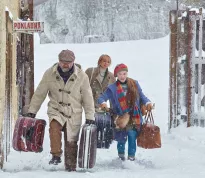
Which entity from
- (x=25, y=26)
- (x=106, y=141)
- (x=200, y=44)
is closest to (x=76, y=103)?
(x=106, y=141)

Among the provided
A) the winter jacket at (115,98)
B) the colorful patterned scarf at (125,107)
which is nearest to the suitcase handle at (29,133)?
the winter jacket at (115,98)

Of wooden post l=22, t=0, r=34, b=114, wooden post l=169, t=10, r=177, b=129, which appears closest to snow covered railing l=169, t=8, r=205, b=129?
wooden post l=169, t=10, r=177, b=129

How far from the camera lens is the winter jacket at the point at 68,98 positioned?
20.0 ft

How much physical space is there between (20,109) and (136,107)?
13.8ft

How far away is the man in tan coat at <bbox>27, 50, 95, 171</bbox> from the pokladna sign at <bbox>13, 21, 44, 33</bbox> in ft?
5.33

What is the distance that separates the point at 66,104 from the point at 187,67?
13.6ft

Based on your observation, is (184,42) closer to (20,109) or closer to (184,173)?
(20,109)

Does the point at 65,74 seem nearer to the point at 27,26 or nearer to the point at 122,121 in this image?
the point at 122,121

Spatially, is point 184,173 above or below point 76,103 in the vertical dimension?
below

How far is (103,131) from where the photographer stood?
6730 millimetres

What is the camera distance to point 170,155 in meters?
7.58

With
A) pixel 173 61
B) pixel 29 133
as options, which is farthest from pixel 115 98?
pixel 173 61

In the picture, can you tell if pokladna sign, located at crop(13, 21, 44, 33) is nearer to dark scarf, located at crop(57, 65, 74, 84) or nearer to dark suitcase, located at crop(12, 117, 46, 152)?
dark scarf, located at crop(57, 65, 74, 84)

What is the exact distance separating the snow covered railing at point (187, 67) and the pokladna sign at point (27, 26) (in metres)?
3.00
